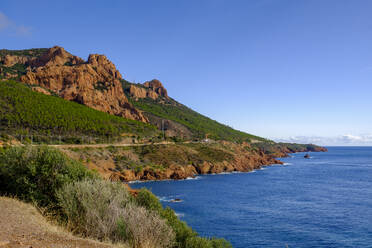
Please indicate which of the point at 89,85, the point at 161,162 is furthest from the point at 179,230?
the point at 89,85

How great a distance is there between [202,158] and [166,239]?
76148 millimetres

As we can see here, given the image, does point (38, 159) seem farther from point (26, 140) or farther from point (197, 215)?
point (26, 140)

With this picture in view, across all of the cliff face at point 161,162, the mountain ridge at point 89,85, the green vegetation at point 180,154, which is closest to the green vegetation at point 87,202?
the cliff face at point 161,162

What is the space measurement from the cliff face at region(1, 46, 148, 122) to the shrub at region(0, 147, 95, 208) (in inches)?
3775

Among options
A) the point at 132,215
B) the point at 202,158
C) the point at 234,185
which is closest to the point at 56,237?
the point at 132,215

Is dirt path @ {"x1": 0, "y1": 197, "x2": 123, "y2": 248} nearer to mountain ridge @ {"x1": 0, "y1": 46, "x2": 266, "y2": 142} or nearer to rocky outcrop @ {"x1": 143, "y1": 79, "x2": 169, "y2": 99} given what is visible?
mountain ridge @ {"x1": 0, "y1": 46, "x2": 266, "y2": 142}

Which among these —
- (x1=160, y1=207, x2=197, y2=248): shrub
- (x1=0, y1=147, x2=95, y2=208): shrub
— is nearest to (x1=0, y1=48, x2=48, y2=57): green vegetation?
(x1=0, y1=147, x2=95, y2=208): shrub

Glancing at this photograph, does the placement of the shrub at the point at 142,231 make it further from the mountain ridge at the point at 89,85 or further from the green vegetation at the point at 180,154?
the mountain ridge at the point at 89,85

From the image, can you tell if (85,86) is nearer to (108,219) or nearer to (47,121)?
(47,121)

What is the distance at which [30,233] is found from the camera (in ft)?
37.6

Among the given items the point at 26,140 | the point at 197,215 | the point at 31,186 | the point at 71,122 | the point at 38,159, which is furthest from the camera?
the point at 71,122

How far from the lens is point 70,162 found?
2047 cm

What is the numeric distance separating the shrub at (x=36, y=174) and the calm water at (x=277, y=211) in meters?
19.4

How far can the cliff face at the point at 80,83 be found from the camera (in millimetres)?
113250
